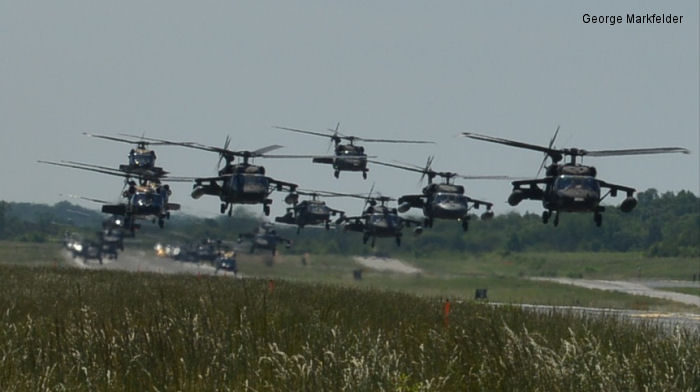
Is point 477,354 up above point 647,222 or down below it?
below

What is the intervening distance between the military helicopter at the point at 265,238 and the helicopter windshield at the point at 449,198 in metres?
26.6

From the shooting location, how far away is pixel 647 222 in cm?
17588

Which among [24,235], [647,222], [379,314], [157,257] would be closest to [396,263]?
[157,257]

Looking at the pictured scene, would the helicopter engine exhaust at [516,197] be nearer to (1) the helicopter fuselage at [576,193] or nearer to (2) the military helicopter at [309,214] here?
(1) the helicopter fuselage at [576,193]

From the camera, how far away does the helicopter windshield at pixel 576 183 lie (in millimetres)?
47438

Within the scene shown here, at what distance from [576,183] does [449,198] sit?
13521 millimetres

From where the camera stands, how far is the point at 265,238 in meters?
88.1

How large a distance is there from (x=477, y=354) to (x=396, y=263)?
66625mm

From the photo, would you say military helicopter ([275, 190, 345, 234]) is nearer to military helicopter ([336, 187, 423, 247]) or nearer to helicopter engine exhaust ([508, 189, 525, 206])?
military helicopter ([336, 187, 423, 247])

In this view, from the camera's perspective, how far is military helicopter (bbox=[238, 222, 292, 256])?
87000 millimetres

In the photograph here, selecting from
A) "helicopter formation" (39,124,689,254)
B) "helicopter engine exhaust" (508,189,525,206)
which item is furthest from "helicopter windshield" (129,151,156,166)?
"helicopter engine exhaust" (508,189,525,206)

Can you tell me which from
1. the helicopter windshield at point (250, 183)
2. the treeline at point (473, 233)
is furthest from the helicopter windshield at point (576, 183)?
the treeline at point (473, 233)

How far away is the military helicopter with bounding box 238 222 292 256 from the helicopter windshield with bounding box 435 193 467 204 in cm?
2660

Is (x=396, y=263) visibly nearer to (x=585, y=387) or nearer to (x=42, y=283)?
(x=42, y=283)
